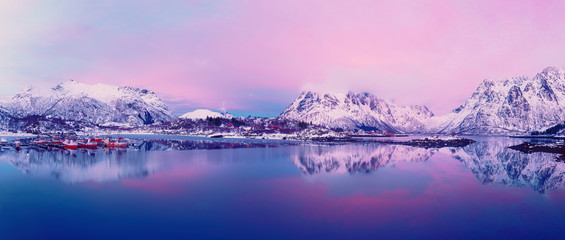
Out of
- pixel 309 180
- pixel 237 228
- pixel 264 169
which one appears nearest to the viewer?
pixel 237 228

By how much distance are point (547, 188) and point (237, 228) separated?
44.6 metres

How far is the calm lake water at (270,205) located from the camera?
2569 cm

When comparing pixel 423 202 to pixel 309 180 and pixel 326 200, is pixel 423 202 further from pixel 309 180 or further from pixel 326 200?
pixel 309 180

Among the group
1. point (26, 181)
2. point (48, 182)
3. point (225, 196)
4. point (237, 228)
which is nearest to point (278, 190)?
point (225, 196)

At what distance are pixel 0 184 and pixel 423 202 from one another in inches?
2077

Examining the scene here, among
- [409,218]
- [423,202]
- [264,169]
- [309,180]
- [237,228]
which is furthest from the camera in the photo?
[264,169]

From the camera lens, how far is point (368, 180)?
49.8m

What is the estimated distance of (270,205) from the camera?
33.4 meters

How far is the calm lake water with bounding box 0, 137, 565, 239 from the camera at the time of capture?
25688 mm

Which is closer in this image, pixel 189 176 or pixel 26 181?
pixel 26 181

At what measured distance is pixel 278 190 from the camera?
4112 centimetres

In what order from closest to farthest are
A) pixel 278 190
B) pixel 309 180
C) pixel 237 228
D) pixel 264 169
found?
pixel 237 228 → pixel 278 190 → pixel 309 180 → pixel 264 169

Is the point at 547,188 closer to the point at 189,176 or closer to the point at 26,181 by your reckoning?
the point at 189,176

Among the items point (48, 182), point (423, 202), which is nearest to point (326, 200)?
point (423, 202)
